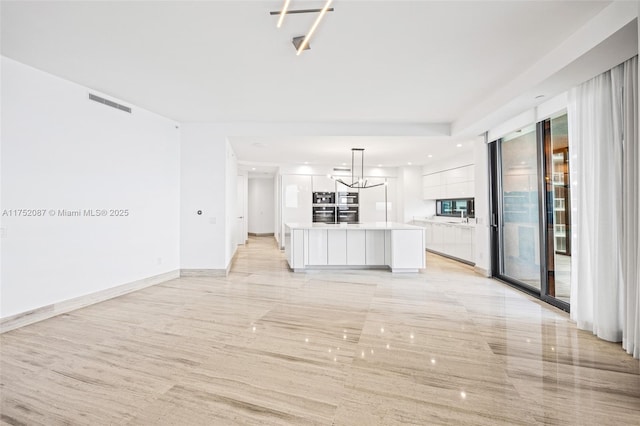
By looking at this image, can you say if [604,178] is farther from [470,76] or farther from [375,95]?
[375,95]

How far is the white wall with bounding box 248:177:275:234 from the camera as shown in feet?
39.6

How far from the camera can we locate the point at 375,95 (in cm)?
402

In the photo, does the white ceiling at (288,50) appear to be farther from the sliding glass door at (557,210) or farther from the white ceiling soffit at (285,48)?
the sliding glass door at (557,210)

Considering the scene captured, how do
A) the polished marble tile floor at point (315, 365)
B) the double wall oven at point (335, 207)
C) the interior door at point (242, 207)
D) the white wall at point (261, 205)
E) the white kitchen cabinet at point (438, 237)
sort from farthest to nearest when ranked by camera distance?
the white wall at point (261, 205), the interior door at point (242, 207), the double wall oven at point (335, 207), the white kitchen cabinet at point (438, 237), the polished marble tile floor at point (315, 365)

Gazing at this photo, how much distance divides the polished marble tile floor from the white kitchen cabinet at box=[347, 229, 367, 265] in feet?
6.44

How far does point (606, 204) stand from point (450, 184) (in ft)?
15.9

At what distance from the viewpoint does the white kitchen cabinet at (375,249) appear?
588cm

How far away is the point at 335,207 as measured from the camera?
921cm

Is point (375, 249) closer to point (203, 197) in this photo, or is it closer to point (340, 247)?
point (340, 247)

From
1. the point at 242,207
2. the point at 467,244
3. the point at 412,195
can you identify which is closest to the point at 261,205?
the point at 242,207

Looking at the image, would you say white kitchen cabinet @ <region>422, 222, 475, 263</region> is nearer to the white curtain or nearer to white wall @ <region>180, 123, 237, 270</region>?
the white curtain

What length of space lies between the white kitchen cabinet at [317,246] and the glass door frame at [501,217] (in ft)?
9.99

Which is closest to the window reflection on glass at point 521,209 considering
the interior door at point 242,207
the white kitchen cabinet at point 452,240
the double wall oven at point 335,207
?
the white kitchen cabinet at point 452,240

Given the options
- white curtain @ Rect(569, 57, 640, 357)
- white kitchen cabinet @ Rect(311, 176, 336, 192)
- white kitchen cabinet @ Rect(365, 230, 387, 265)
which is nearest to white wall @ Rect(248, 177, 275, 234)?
white kitchen cabinet @ Rect(311, 176, 336, 192)
